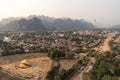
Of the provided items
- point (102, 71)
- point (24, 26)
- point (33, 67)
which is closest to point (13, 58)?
point (33, 67)

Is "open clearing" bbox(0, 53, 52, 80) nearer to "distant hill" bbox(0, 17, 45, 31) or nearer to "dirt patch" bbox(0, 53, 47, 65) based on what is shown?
"dirt patch" bbox(0, 53, 47, 65)

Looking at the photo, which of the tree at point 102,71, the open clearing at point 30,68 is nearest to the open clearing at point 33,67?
the open clearing at point 30,68

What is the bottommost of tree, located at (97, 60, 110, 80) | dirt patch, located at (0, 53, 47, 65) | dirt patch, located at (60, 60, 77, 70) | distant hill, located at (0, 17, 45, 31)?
dirt patch, located at (60, 60, 77, 70)

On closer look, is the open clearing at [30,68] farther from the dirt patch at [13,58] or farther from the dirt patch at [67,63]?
the dirt patch at [67,63]

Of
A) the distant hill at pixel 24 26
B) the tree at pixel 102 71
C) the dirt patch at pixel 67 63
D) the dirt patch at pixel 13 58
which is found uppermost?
the distant hill at pixel 24 26

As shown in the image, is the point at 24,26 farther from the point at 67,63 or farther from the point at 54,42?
the point at 67,63

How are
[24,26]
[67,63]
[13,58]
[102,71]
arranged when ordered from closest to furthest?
[102,71], [67,63], [13,58], [24,26]

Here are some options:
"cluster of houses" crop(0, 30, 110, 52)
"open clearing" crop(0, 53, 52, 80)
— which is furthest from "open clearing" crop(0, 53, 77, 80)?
"cluster of houses" crop(0, 30, 110, 52)

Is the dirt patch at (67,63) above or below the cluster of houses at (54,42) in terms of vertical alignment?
below

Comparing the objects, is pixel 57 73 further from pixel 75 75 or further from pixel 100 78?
pixel 100 78

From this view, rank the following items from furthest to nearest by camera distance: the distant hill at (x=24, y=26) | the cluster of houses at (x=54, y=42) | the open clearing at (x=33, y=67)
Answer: the distant hill at (x=24, y=26) < the cluster of houses at (x=54, y=42) < the open clearing at (x=33, y=67)

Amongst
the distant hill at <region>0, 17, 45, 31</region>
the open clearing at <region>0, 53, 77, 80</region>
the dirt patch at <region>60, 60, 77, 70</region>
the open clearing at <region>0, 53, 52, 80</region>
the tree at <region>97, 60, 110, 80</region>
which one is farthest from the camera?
the distant hill at <region>0, 17, 45, 31</region>

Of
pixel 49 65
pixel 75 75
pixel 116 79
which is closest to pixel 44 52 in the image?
pixel 49 65
